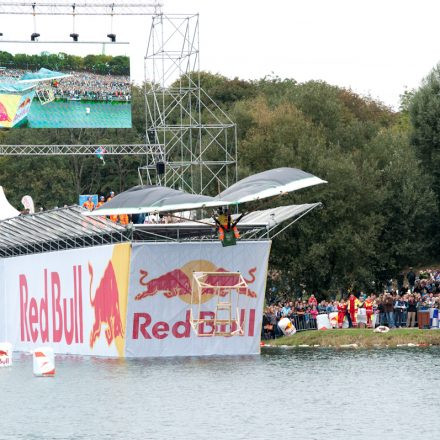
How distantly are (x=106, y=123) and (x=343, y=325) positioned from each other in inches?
675

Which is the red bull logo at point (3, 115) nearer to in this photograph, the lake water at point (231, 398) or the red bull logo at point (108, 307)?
the red bull logo at point (108, 307)

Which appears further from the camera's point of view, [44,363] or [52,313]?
[52,313]

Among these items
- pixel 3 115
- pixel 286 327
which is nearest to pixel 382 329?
pixel 286 327

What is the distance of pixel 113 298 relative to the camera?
51.9 m

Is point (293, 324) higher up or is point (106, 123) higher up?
point (106, 123)

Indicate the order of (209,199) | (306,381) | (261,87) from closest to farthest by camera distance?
(306,381)
(209,199)
(261,87)

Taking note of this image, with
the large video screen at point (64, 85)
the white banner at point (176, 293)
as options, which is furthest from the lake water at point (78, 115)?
the white banner at point (176, 293)

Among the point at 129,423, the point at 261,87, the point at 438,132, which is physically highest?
the point at 261,87

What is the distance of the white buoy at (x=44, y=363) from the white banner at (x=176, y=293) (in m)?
4.36

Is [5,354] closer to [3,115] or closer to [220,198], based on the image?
[220,198]

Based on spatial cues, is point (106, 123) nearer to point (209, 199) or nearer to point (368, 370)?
point (209, 199)

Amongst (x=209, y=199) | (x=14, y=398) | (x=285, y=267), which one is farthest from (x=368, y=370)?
(x=285, y=267)

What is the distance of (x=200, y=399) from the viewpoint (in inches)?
1521

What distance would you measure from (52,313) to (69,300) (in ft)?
8.41
